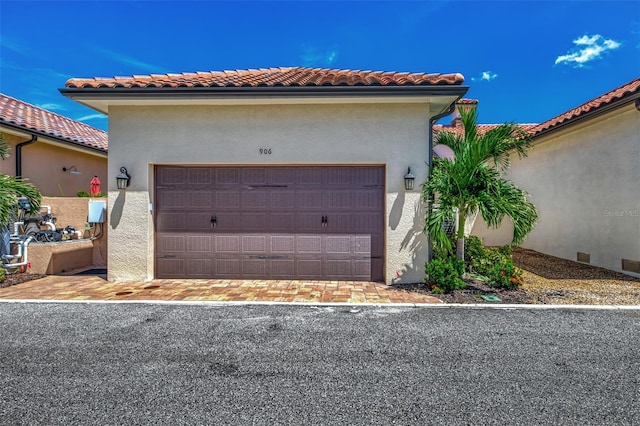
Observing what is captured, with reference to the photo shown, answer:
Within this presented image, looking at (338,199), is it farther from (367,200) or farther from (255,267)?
(255,267)

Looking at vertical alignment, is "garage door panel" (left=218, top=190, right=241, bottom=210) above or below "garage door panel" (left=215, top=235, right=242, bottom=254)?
above

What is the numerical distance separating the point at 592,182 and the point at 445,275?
6.40 meters

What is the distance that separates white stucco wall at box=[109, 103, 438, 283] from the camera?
7.19m

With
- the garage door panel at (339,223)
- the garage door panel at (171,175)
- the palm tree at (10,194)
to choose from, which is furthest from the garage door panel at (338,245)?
the palm tree at (10,194)

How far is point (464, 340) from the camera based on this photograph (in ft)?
13.6

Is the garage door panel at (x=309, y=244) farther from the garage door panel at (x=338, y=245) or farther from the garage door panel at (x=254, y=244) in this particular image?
the garage door panel at (x=254, y=244)

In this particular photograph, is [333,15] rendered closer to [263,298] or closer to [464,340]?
[263,298]

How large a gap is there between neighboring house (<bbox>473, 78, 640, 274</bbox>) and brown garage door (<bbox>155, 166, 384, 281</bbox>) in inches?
251

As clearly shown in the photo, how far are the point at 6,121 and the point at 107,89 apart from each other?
5.18 meters

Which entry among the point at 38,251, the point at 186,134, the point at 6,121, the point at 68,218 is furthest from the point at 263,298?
the point at 6,121

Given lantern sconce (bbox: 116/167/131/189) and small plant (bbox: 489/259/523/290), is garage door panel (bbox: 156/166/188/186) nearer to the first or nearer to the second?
lantern sconce (bbox: 116/167/131/189)

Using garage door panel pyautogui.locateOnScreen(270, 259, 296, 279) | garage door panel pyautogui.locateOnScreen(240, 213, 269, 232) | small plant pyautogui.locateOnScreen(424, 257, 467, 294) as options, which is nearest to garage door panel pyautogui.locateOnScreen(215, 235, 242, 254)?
garage door panel pyautogui.locateOnScreen(240, 213, 269, 232)

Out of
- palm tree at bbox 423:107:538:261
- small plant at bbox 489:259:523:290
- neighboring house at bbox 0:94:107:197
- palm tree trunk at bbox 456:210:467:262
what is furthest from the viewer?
neighboring house at bbox 0:94:107:197

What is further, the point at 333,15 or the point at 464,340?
the point at 333,15
